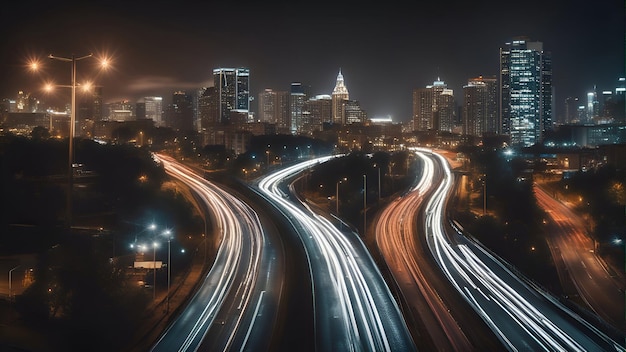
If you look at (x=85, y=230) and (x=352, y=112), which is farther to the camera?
(x=352, y=112)

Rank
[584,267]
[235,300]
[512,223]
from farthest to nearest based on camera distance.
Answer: [512,223]
[584,267]
[235,300]

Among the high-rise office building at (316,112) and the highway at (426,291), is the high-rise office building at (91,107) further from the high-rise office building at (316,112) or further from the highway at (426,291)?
the high-rise office building at (316,112)

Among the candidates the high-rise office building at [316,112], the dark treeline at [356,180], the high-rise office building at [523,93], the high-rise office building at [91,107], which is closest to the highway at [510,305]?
the dark treeline at [356,180]

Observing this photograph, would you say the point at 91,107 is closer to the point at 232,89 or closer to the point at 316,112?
the point at 232,89

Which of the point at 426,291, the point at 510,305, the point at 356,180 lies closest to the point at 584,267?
the point at 426,291

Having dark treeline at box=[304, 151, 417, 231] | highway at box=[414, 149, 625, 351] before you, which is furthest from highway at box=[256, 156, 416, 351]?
dark treeline at box=[304, 151, 417, 231]

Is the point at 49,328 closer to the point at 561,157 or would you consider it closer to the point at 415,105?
the point at 561,157

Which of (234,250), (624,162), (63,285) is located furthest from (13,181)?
(624,162)
